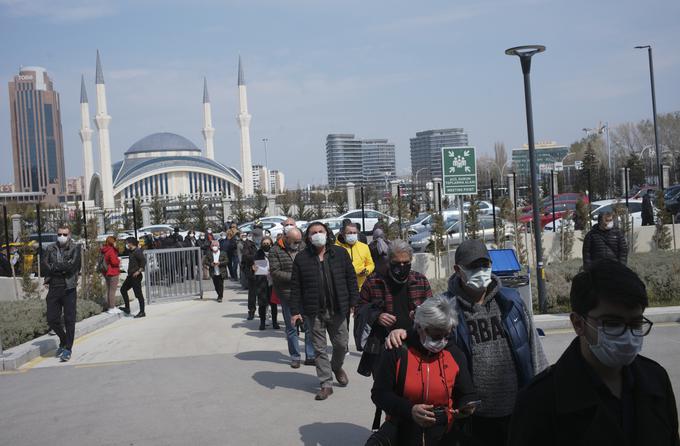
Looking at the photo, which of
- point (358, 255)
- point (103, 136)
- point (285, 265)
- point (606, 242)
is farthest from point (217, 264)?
point (103, 136)

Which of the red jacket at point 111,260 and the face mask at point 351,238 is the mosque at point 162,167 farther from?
the face mask at point 351,238

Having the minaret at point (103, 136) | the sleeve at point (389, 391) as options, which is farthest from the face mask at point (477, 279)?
the minaret at point (103, 136)

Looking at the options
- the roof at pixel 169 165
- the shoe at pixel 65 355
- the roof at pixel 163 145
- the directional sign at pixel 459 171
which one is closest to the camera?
the shoe at pixel 65 355

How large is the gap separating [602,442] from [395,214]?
23.7m

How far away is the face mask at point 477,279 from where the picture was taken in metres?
4.26

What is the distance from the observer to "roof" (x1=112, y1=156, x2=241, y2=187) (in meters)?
116

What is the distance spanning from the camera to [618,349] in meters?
2.33

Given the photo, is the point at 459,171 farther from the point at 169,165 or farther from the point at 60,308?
the point at 169,165

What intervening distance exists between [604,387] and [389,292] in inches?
137

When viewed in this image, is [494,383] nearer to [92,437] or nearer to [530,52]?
[92,437]

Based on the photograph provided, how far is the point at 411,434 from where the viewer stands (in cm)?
416

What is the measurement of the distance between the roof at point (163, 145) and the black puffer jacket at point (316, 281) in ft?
417

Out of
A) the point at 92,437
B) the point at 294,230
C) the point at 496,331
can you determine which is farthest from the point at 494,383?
the point at 294,230

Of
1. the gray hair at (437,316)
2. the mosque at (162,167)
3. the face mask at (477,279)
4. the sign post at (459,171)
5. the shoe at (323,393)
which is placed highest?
the mosque at (162,167)
